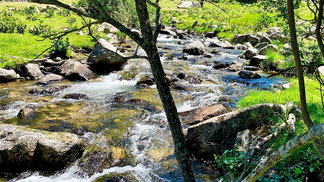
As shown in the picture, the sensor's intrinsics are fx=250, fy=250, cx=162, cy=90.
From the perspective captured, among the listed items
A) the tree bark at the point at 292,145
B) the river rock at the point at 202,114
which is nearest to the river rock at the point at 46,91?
the river rock at the point at 202,114

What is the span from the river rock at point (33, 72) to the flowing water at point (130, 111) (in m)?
0.98

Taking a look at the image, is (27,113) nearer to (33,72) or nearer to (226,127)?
(33,72)

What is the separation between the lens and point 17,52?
17.3 meters

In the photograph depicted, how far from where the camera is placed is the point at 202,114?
860 cm

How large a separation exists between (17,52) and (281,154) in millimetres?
18995

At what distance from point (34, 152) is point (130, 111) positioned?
443 cm

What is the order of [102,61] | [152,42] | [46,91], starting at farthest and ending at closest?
[102,61] → [46,91] → [152,42]

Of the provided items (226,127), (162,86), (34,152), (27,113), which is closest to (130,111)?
(27,113)

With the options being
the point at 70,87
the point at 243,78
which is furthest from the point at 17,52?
the point at 243,78

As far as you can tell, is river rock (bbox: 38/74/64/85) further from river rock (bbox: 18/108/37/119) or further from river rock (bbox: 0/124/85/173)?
river rock (bbox: 0/124/85/173)

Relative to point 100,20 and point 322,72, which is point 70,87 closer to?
point 100,20

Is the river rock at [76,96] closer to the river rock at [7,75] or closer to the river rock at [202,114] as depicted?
the river rock at [7,75]

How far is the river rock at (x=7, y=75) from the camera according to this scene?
13.6 meters

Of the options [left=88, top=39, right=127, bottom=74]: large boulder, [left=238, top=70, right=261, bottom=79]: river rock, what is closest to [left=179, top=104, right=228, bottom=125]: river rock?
[left=238, top=70, right=261, bottom=79]: river rock
